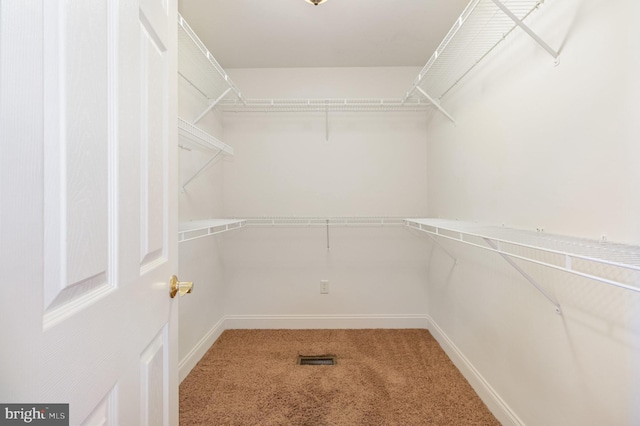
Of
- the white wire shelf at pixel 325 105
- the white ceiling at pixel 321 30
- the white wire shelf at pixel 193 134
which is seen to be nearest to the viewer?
the white wire shelf at pixel 193 134

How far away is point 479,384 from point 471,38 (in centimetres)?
192

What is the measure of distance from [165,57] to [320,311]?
2.24m

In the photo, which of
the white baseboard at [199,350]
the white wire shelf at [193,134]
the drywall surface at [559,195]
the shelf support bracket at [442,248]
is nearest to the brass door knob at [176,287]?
the white wire shelf at [193,134]

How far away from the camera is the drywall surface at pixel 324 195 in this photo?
8.26 feet

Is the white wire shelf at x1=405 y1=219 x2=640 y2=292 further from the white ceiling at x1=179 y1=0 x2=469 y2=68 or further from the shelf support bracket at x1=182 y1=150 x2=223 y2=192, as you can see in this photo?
the shelf support bracket at x1=182 y1=150 x2=223 y2=192

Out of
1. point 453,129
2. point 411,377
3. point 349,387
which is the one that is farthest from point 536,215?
point 349,387

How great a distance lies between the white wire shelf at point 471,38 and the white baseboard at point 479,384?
5.29 ft

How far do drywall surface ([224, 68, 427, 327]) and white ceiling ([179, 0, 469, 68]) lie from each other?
0.60 feet

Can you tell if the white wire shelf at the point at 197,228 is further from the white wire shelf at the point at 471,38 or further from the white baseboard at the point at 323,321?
the white wire shelf at the point at 471,38

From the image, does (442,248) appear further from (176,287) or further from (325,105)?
(176,287)

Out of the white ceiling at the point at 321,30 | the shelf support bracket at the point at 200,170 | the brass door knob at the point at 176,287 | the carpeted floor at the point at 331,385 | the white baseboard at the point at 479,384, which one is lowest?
the carpeted floor at the point at 331,385

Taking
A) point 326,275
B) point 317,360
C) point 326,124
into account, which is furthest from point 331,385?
point 326,124

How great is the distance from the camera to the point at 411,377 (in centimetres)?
184

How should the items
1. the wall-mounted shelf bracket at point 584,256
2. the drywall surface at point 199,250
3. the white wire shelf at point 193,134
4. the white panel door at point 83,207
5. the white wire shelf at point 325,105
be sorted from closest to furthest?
the white panel door at point 83,207, the wall-mounted shelf bracket at point 584,256, the white wire shelf at point 193,134, the drywall surface at point 199,250, the white wire shelf at point 325,105
